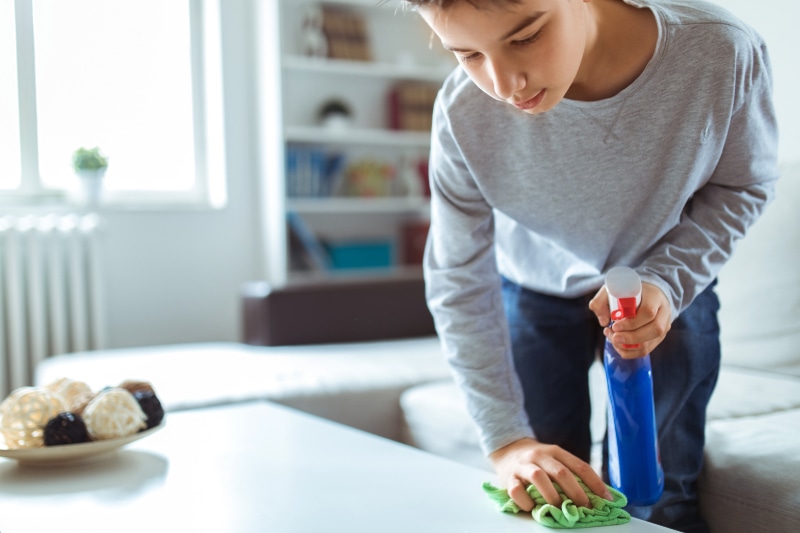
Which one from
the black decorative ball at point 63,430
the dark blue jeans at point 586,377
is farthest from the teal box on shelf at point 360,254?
the black decorative ball at point 63,430

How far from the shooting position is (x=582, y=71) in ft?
3.24

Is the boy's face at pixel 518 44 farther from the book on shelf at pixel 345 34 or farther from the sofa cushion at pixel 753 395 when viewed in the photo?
the book on shelf at pixel 345 34

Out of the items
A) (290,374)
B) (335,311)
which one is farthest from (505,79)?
(335,311)

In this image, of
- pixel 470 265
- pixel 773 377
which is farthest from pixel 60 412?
pixel 773 377

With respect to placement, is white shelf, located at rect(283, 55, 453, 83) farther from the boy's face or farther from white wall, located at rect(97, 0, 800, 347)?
the boy's face

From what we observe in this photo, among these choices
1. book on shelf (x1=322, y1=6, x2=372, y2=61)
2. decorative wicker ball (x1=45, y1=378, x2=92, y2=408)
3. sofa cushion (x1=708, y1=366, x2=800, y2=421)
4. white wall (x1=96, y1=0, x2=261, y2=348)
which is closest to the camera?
decorative wicker ball (x1=45, y1=378, x2=92, y2=408)

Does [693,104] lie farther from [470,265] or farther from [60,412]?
[60,412]

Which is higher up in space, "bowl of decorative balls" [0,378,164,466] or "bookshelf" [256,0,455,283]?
"bookshelf" [256,0,455,283]

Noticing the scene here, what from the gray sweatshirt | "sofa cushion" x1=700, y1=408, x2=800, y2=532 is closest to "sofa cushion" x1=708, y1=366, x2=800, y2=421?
"sofa cushion" x1=700, y1=408, x2=800, y2=532

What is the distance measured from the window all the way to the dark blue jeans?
2.47m

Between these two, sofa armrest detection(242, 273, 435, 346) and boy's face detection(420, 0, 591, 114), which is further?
sofa armrest detection(242, 273, 435, 346)

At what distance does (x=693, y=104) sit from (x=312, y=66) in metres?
2.67

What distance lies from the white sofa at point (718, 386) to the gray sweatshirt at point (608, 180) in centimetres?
30

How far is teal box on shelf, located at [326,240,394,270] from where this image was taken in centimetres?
364
